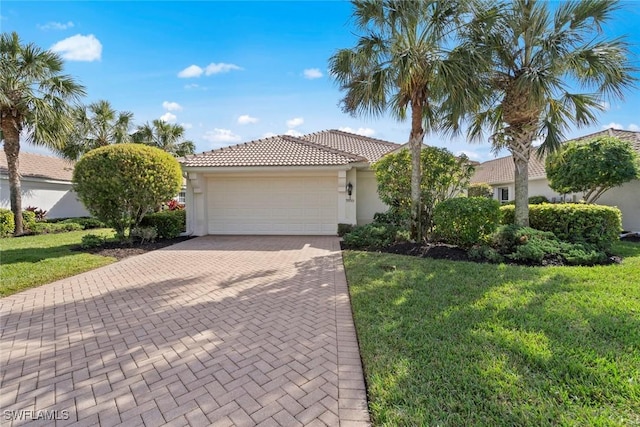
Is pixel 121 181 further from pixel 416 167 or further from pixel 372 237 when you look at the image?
pixel 416 167

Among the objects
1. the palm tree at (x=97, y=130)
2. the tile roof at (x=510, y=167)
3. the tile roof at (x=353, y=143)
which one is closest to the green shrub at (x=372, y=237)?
the tile roof at (x=353, y=143)

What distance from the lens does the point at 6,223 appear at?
13.0m

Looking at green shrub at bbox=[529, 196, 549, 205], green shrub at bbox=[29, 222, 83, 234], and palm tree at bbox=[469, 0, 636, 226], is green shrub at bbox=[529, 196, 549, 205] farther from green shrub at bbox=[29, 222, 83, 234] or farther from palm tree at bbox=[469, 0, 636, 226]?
green shrub at bbox=[29, 222, 83, 234]

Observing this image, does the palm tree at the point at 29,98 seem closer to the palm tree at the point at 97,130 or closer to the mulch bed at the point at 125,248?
the palm tree at the point at 97,130

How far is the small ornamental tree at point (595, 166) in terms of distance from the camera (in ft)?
38.0

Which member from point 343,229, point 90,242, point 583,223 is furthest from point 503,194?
point 90,242

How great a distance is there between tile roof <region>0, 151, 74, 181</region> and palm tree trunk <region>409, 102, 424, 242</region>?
71.1ft

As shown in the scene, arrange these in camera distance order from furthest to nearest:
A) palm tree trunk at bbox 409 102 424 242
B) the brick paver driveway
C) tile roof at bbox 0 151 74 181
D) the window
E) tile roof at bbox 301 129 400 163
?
the window
tile roof at bbox 0 151 74 181
tile roof at bbox 301 129 400 163
palm tree trunk at bbox 409 102 424 242
the brick paver driveway

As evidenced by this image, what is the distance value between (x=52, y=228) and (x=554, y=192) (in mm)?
28409

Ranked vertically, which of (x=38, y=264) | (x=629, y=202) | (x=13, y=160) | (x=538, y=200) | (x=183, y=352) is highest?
(x=13, y=160)

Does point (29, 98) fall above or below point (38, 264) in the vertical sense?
above

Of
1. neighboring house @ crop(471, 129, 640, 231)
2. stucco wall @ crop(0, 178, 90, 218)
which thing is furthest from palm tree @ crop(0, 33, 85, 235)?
neighboring house @ crop(471, 129, 640, 231)

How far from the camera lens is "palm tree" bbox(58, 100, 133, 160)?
1814 cm

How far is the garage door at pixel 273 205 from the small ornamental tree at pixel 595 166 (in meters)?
9.13
